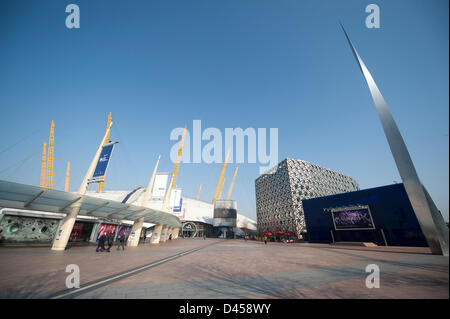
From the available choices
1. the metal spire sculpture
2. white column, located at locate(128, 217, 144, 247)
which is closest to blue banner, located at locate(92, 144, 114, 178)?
white column, located at locate(128, 217, 144, 247)

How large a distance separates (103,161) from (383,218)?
3667 cm

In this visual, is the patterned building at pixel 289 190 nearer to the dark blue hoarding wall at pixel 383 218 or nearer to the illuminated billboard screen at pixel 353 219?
the dark blue hoarding wall at pixel 383 218

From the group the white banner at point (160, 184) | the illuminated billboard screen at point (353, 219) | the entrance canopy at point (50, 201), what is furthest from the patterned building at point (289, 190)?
the entrance canopy at point (50, 201)

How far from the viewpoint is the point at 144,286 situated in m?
4.61

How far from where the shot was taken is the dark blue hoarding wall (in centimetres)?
2281

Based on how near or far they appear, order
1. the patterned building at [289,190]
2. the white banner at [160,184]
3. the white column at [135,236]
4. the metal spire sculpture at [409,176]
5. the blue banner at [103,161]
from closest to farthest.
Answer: the metal spire sculpture at [409,176] → the blue banner at [103,161] → the white column at [135,236] → the white banner at [160,184] → the patterned building at [289,190]

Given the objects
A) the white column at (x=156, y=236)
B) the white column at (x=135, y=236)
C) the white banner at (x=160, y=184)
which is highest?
the white banner at (x=160, y=184)

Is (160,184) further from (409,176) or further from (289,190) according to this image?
(289,190)

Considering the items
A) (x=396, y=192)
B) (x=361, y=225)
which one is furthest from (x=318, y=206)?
(x=396, y=192)

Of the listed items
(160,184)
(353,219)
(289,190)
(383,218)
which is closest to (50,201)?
(160,184)

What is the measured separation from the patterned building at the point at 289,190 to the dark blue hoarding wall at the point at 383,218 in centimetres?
2530

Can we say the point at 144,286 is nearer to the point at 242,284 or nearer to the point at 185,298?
the point at 185,298

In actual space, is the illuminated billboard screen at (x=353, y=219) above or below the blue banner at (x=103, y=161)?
below

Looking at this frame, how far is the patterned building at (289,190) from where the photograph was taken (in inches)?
2281
